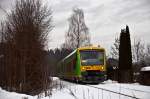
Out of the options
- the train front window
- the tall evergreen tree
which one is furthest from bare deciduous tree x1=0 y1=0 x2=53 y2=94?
the tall evergreen tree

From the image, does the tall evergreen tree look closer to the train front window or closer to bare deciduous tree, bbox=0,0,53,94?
the train front window

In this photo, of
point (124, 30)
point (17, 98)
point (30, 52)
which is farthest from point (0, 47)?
point (124, 30)

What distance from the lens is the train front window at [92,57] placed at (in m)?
32.9

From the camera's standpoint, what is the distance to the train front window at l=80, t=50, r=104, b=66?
108 feet

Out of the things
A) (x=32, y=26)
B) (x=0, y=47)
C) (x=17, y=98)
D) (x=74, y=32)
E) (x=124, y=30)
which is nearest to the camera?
(x=17, y=98)

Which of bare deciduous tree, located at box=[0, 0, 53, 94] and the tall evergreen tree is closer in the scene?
bare deciduous tree, located at box=[0, 0, 53, 94]

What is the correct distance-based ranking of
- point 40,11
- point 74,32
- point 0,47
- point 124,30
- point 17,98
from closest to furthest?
1. point 17,98
2. point 0,47
3. point 40,11
4. point 124,30
5. point 74,32

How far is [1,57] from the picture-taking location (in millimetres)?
25766

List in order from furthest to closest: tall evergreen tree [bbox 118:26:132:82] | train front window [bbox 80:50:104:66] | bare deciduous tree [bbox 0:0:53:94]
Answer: tall evergreen tree [bbox 118:26:132:82]
train front window [bbox 80:50:104:66]
bare deciduous tree [bbox 0:0:53:94]

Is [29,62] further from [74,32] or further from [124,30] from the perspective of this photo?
[74,32]

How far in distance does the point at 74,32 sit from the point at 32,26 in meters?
38.4

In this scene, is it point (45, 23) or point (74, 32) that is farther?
point (74, 32)

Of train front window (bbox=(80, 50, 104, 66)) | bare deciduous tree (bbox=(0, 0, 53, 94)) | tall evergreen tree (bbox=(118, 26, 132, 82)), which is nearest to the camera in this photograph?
bare deciduous tree (bbox=(0, 0, 53, 94))

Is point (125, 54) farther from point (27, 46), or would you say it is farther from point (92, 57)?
point (27, 46)
